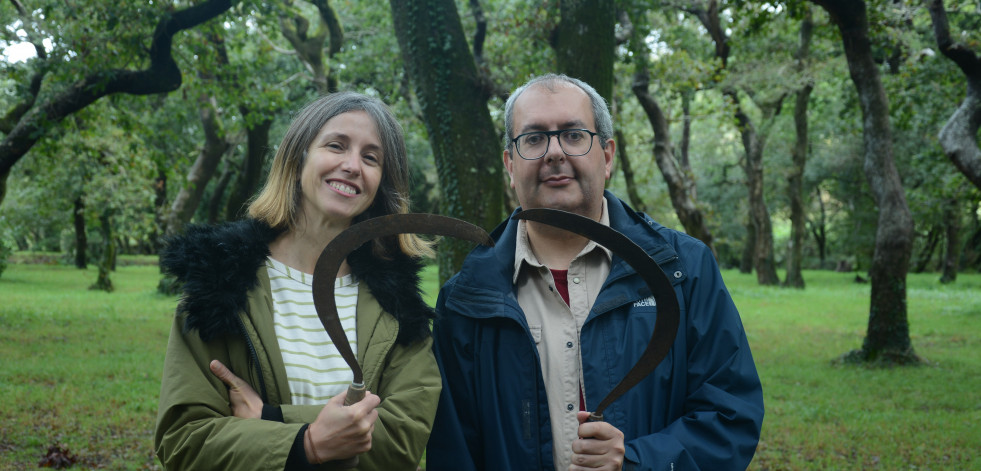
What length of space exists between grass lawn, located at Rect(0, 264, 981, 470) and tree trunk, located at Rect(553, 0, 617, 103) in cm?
363

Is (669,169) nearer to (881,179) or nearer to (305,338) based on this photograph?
(881,179)

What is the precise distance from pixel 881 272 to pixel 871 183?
3.95ft

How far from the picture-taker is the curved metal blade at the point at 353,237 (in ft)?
6.42

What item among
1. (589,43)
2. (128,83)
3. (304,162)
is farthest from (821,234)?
(304,162)

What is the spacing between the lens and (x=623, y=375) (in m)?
2.22

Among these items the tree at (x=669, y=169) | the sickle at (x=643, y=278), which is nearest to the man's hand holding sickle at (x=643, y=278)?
the sickle at (x=643, y=278)

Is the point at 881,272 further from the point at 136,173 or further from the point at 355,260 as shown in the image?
the point at 136,173

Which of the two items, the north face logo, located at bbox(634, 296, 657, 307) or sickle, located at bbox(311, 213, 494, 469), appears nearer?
sickle, located at bbox(311, 213, 494, 469)

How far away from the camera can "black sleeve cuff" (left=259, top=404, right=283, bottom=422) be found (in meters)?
2.06

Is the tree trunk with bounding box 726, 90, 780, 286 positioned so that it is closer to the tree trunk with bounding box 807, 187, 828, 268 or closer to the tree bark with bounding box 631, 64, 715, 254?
the tree bark with bounding box 631, 64, 715, 254

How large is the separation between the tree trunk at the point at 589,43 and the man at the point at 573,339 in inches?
148

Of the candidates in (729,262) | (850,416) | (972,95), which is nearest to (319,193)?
(850,416)

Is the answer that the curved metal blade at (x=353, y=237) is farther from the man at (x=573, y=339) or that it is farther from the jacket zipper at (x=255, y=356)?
the man at (x=573, y=339)

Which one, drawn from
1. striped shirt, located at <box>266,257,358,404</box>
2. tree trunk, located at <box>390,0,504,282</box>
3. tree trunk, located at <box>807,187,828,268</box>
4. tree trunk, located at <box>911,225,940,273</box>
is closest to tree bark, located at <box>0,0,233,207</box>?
tree trunk, located at <box>390,0,504,282</box>
